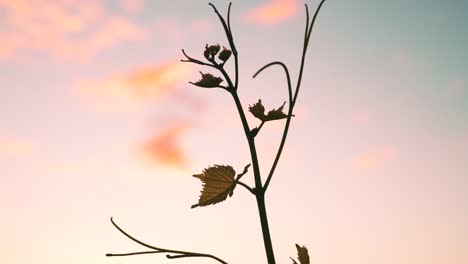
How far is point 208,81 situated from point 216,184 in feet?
1.56

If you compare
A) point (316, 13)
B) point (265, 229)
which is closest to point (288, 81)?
point (316, 13)

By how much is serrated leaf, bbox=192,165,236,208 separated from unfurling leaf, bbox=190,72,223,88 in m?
0.37

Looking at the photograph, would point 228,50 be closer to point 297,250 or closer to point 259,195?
point 259,195

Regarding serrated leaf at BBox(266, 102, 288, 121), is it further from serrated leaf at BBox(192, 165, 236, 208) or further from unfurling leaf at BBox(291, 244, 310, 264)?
unfurling leaf at BBox(291, 244, 310, 264)

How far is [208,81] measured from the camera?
79.4 inches

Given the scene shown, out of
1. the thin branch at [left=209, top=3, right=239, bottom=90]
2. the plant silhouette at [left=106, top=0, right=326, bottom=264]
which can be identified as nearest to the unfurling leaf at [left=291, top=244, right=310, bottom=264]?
the plant silhouette at [left=106, top=0, right=326, bottom=264]

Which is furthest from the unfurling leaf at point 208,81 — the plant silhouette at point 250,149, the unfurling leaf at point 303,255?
the unfurling leaf at point 303,255

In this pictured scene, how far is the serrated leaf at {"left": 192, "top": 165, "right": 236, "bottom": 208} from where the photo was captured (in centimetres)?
208

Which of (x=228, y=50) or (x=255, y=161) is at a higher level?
(x=228, y=50)

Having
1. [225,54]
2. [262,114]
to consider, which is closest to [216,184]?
[262,114]

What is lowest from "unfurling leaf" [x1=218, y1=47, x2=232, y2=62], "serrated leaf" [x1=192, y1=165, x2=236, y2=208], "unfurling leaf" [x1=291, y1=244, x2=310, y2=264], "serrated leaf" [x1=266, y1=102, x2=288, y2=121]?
"unfurling leaf" [x1=291, y1=244, x2=310, y2=264]

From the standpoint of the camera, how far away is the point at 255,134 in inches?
74.9

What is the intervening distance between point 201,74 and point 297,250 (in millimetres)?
865

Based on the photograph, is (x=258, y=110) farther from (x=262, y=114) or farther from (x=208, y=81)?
(x=208, y=81)
